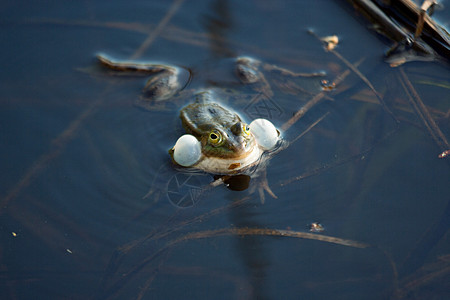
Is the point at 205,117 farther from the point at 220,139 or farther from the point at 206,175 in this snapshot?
the point at 206,175

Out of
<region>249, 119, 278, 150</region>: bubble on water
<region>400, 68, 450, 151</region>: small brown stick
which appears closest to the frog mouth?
<region>249, 119, 278, 150</region>: bubble on water

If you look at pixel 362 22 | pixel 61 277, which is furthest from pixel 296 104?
pixel 61 277

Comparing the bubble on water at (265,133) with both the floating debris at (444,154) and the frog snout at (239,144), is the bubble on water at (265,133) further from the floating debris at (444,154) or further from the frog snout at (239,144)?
the floating debris at (444,154)

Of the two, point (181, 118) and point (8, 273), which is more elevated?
point (181, 118)

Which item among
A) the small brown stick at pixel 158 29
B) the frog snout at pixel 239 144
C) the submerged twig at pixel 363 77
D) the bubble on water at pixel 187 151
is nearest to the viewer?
the frog snout at pixel 239 144

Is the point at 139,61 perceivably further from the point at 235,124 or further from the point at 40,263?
the point at 40,263

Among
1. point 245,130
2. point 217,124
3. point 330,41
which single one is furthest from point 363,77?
point 217,124

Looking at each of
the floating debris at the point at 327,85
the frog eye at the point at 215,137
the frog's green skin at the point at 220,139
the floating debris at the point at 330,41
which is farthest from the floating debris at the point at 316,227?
the floating debris at the point at 330,41
